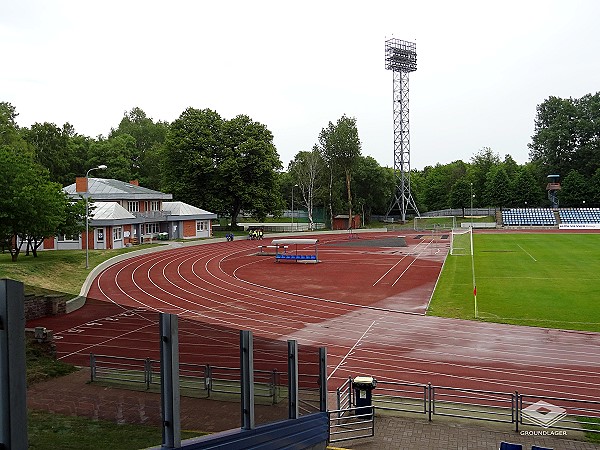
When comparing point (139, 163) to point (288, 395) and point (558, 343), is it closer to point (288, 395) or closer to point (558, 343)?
point (558, 343)

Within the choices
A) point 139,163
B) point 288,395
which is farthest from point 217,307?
point 139,163

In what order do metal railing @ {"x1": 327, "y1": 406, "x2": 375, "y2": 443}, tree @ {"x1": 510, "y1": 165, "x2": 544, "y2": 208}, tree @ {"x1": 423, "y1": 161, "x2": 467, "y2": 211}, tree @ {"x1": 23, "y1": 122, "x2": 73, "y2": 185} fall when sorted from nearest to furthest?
metal railing @ {"x1": 327, "y1": 406, "x2": 375, "y2": 443} → tree @ {"x1": 23, "y1": 122, "x2": 73, "y2": 185} → tree @ {"x1": 510, "y1": 165, "x2": 544, "y2": 208} → tree @ {"x1": 423, "y1": 161, "x2": 467, "y2": 211}

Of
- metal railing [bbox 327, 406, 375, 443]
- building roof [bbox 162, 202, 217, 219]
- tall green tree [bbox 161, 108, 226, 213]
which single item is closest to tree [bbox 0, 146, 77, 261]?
metal railing [bbox 327, 406, 375, 443]

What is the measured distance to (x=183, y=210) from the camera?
64.4 m

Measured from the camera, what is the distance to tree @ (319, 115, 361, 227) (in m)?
84.6

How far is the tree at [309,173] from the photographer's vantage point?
82750 millimetres

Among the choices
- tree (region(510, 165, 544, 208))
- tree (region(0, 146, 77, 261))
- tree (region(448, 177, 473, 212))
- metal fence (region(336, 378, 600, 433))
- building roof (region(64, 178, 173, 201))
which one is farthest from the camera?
tree (region(448, 177, 473, 212))

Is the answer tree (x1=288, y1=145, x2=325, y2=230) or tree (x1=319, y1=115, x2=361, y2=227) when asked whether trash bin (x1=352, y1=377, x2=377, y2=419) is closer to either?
tree (x1=288, y1=145, x2=325, y2=230)

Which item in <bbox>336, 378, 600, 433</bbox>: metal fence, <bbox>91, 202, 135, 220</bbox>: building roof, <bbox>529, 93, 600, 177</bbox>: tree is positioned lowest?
<bbox>336, 378, 600, 433</bbox>: metal fence

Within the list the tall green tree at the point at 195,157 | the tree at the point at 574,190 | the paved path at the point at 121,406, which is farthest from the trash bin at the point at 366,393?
the tree at the point at 574,190

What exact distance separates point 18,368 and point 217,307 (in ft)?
80.1

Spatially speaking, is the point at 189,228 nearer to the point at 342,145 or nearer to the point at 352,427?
the point at 342,145

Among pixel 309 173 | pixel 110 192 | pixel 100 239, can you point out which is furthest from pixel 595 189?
pixel 100 239

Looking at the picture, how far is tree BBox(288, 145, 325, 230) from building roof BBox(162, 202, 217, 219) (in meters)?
20.0
